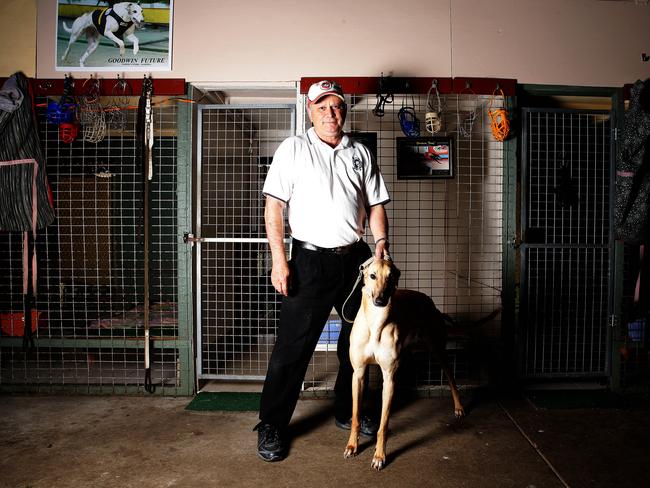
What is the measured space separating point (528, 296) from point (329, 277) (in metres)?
1.75

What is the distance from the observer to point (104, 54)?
3.19 m

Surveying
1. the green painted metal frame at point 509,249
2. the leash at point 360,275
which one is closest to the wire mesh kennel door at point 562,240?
the green painted metal frame at point 509,249

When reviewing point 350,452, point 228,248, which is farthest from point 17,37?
point 350,452

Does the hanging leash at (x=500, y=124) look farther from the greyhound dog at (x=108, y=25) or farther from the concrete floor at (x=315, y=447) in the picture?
the greyhound dog at (x=108, y=25)

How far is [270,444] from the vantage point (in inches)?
89.7

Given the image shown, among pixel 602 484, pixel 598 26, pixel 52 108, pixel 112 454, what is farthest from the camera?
pixel 598 26

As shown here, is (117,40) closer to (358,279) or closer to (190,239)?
(190,239)

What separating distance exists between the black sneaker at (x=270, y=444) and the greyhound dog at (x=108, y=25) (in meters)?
2.80

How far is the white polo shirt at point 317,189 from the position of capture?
91.3 inches

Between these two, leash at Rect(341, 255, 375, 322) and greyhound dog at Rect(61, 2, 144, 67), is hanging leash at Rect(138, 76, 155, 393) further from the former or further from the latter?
leash at Rect(341, 255, 375, 322)

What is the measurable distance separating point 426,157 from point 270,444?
7.09ft

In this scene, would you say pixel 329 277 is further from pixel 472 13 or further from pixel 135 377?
pixel 472 13

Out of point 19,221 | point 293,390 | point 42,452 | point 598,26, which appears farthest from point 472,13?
point 42,452

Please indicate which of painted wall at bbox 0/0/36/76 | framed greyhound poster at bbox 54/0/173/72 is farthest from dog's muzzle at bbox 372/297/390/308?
painted wall at bbox 0/0/36/76
